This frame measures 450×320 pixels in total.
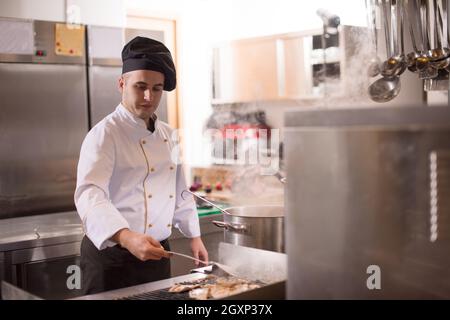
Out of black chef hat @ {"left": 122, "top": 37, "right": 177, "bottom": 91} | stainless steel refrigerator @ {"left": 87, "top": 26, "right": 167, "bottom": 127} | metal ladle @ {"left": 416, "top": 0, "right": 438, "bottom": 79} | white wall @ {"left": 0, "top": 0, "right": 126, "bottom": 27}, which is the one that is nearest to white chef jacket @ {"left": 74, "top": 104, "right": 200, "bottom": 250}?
black chef hat @ {"left": 122, "top": 37, "right": 177, "bottom": 91}

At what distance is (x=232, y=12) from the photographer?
115 inches

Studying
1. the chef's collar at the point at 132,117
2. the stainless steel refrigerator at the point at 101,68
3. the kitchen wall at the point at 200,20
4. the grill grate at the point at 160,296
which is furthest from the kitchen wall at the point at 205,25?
the grill grate at the point at 160,296

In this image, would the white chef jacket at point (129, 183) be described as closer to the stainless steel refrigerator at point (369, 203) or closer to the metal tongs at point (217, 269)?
the metal tongs at point (217, 269)

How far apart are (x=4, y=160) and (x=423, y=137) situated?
6.52ft

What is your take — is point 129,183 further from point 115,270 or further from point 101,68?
point 101,68

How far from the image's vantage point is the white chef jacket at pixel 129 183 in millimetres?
1528

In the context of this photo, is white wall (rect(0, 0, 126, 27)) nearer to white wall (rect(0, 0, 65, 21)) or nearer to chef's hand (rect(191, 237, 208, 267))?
white wall (rect(0, 0, 65, 21))

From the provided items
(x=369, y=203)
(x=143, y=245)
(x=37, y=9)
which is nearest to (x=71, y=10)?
(x=37, y=9)

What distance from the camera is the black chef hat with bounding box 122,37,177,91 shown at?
5.62ft

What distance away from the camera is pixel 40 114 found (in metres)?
2.50

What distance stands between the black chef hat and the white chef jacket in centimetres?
14

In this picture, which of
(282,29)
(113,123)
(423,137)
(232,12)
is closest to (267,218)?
(113,123)

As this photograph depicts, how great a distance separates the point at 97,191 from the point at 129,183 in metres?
0.14
